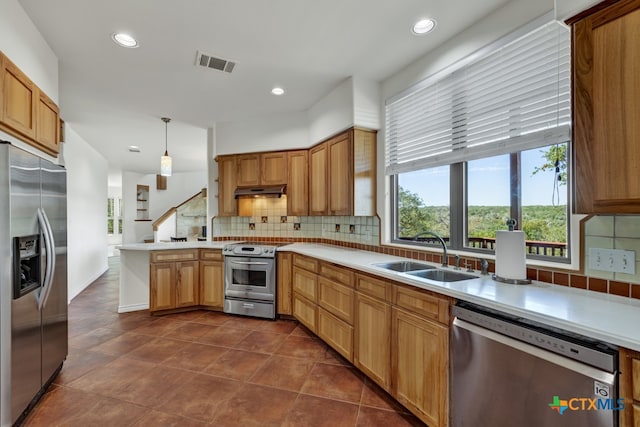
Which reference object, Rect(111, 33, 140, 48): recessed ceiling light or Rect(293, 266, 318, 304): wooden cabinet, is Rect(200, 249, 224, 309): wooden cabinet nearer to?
Rect(293, 266, 318, 304): wooden cabinet

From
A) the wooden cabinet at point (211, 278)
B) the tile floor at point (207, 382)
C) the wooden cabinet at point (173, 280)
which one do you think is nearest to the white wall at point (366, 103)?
the tile floor at point (207, 382)

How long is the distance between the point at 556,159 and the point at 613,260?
0.68 metres

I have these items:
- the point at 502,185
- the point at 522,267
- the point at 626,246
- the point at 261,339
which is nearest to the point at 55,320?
the point at 261,339

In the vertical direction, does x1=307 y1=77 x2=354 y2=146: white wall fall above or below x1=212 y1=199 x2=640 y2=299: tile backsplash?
above

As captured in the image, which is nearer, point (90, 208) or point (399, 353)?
point (399, 353)

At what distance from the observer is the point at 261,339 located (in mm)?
3100

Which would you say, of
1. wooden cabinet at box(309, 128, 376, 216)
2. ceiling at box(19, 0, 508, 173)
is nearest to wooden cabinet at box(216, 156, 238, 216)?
ceiling at box(19, 0, 508, 173)

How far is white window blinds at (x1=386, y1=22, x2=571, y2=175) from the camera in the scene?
1718mm

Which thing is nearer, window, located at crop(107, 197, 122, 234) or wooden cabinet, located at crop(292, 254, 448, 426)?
wooden cabinet, located at crop(292, 254, 448, 426)

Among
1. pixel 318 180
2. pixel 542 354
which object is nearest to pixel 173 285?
pixel 318 180

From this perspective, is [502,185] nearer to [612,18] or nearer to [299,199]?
[612,18]

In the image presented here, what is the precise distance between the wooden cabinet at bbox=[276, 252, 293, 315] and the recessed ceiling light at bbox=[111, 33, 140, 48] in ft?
8.38

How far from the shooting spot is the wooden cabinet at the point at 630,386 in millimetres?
985

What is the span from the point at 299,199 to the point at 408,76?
1.99 meters
